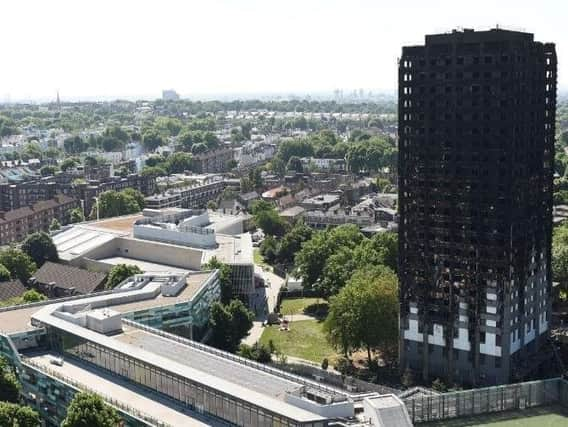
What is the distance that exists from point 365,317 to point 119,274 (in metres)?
29.6

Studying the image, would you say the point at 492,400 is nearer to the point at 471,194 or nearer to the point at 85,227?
the point at 471,194

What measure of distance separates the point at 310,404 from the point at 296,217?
8767 centimetres

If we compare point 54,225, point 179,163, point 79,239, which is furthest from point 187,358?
point 179,163

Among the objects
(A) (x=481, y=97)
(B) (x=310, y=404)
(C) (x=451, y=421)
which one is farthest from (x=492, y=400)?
(A) (x=481, y=97)

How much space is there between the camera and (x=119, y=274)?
84.9 m

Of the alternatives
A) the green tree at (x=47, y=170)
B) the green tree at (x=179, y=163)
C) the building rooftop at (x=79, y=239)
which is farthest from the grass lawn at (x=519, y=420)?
the green tree at (x=179, y=163)

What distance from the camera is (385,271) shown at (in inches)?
3063

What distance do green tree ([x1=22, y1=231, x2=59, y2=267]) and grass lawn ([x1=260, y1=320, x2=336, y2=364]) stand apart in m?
34.0

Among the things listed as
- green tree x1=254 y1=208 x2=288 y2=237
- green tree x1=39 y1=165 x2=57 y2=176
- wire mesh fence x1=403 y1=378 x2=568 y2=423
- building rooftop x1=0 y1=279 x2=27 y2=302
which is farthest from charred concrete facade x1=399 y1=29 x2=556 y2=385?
green tree x1=39 y1=165 x2=57 y2=176

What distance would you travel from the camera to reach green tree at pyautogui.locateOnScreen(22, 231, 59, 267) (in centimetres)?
10000

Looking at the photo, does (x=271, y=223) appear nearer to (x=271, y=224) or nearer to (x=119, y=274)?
(x=271, y=224)

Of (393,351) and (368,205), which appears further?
(368,205)

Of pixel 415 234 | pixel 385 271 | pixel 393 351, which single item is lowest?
pixel 393 351

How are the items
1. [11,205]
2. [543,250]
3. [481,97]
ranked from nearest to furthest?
[481,97] < [543,250] < [11,205]
